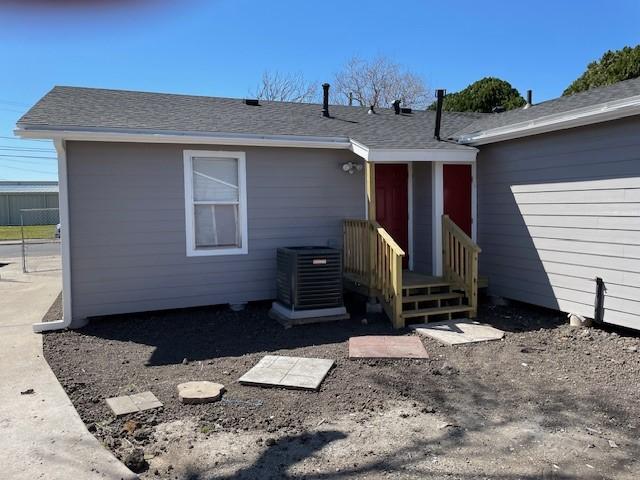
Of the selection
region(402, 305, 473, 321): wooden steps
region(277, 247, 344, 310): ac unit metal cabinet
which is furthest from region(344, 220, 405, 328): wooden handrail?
region(277, 247, 344, 310): ac unit metal cabinet

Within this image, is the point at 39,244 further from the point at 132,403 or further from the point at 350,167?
the point at 132,403

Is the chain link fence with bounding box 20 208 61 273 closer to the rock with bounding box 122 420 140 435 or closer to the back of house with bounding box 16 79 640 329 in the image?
the back of house with bounding box 16 79 640 329

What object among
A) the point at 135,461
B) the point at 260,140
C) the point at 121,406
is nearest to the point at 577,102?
the point at 260,140

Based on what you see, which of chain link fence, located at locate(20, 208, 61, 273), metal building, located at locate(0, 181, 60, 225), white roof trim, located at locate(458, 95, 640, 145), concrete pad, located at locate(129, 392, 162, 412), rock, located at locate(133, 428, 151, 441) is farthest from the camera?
metal building, located at locate(0, 181, 60, 225)

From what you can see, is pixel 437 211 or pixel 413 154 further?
pixel 437 211

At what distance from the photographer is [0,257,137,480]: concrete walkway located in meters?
2.88

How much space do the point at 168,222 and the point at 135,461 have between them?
165 inches

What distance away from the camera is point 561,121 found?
19.9ft

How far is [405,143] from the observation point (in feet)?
24.3

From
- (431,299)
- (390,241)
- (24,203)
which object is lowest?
(431,299)

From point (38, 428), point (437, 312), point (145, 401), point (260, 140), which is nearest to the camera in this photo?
point (38, 428)

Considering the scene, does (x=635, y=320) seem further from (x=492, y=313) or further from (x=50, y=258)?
(x=50, y=258)

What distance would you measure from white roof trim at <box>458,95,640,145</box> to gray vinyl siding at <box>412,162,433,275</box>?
763mm

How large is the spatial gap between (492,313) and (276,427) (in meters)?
4.41
